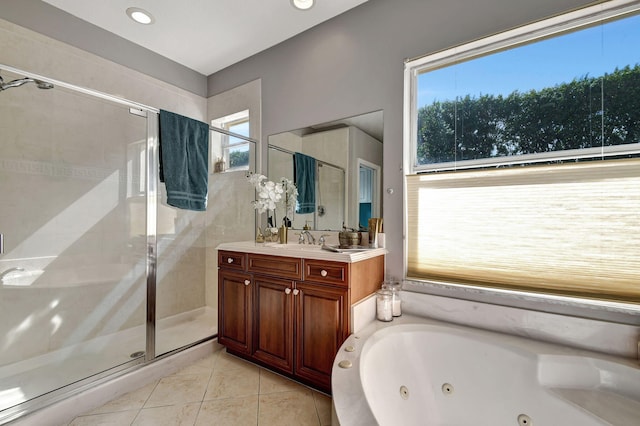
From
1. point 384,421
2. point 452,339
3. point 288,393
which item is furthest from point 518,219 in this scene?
point 288,393

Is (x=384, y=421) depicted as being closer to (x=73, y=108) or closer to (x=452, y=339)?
(x=452, y=339)

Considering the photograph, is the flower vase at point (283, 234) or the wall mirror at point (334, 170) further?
the flower vase at point (283, 234)

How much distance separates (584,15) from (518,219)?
1089 mm

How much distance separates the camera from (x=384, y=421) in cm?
120

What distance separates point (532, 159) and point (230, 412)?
2.25 meters

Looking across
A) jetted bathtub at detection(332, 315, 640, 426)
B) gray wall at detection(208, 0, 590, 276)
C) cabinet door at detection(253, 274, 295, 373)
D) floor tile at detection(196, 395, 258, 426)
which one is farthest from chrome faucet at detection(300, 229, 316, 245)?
floor tile at detection(196, 395, 258, 426)

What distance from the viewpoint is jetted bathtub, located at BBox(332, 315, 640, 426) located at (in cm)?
116

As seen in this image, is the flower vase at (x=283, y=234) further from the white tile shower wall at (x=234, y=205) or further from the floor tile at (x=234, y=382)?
the floor tile at (x=234, y=382)

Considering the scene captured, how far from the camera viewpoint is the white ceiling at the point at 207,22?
2135mm

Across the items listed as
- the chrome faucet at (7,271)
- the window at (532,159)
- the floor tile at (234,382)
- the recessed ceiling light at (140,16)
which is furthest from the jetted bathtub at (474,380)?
the recessed ceiling light at (140,16)

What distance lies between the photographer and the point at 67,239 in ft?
7.07

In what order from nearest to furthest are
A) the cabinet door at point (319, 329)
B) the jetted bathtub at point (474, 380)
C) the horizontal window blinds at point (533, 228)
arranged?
the jetted bathtub at point (474, 380) < the horizontal window blinds at point (533, 228) < the cabinet door at point (319, 329)

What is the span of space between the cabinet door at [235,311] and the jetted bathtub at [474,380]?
909 mm

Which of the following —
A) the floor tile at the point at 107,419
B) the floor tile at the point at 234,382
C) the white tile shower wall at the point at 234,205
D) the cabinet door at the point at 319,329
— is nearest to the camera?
the floor tile at the point at 107,419
